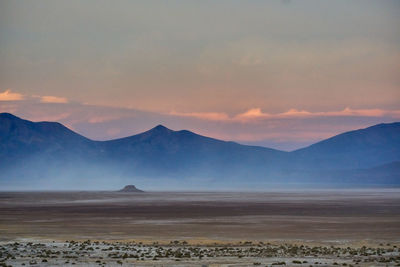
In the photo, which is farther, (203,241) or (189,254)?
(203,241)

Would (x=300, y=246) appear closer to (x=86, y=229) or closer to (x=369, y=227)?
(x=369, y=227)

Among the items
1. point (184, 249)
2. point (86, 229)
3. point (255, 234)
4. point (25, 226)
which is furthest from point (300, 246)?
point (25, 226)

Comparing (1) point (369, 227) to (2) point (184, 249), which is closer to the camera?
Answer: (2) point (184, 249)

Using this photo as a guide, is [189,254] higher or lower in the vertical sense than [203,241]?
lower

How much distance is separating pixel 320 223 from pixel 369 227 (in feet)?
21.2

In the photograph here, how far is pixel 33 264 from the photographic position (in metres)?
34.2

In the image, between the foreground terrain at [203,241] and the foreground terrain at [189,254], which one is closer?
the foreground terrain at [189,254]

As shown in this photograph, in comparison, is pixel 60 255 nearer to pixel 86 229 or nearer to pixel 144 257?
pixel 144 257

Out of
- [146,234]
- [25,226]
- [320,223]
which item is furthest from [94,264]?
[320,223]

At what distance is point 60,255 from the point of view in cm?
3812

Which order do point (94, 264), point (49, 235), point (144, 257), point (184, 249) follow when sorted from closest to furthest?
point (94, 264) → point (144, 257) → point (184, 249) → point (49, 235)

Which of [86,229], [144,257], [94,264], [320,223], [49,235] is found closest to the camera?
[94,264]

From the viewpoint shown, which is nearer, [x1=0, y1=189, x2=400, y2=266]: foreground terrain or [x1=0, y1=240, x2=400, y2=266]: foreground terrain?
[x1=0, y1=240, x2=400, y2=266]: foreground terrain

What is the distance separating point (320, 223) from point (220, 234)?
16.1 m
